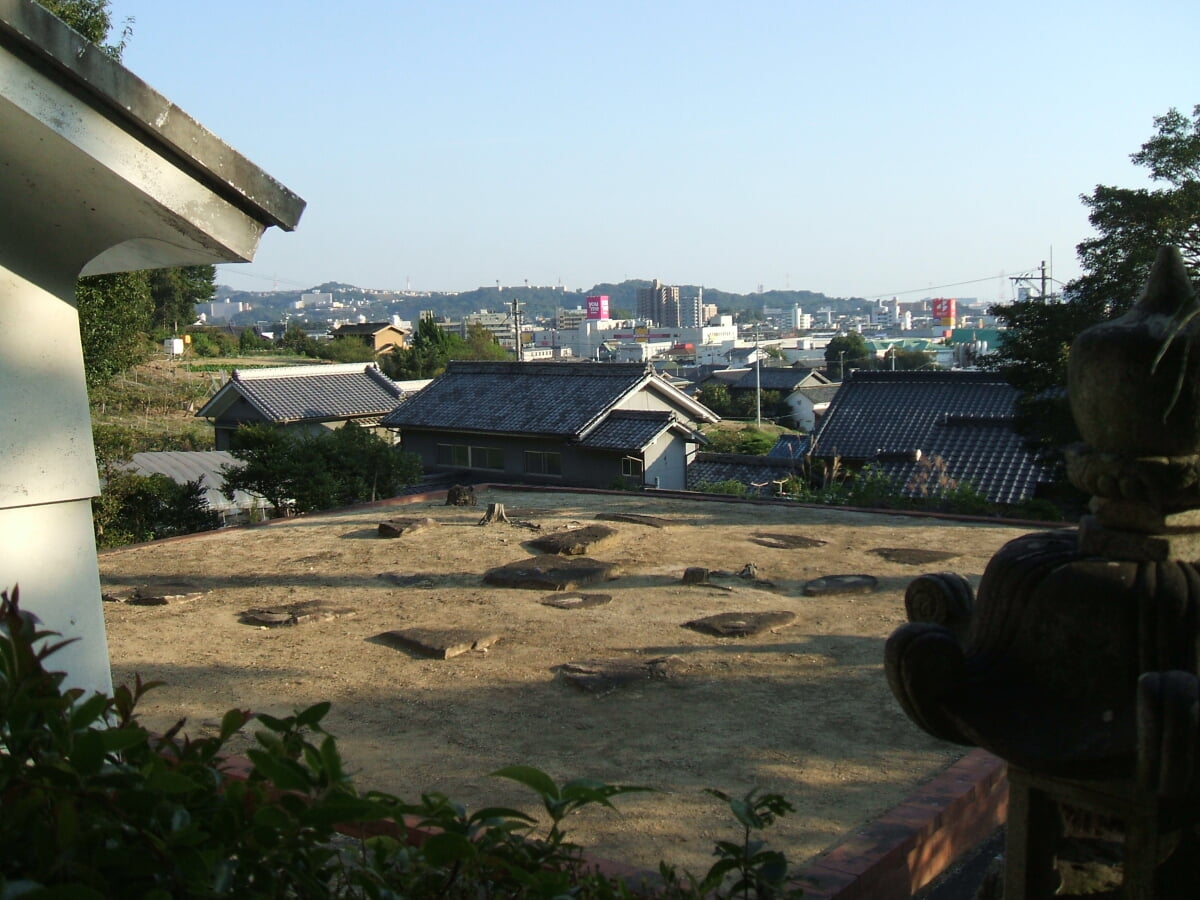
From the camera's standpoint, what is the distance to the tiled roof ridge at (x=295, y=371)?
24734 millimetres

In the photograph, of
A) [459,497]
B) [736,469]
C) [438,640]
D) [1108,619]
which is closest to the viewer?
[1108,619]

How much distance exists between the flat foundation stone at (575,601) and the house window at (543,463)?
1343cm

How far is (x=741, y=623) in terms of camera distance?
21.1 ft

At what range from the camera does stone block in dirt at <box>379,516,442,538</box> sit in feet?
31.0

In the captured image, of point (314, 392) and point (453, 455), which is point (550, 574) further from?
point (314, 392)

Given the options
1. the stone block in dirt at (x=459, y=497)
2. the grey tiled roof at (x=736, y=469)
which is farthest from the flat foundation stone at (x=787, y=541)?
the grey tiled roof at (x=736, y=469)

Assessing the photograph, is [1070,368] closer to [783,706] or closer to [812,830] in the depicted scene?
[812,830]

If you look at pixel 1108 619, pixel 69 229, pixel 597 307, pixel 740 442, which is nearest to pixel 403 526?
pixel 69 229

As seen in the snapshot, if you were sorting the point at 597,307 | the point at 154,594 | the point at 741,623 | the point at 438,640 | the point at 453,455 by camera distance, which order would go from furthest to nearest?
1. the point at 597,307
2. the point at 453,455
3. the point at 154,594
4. the point at 741,623
5. the point at 438,640

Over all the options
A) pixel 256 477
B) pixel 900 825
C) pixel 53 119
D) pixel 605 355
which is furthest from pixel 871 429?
pixel 605 355

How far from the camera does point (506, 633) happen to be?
21.0ft

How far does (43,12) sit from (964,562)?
705 centimetres

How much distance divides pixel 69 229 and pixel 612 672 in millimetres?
3447

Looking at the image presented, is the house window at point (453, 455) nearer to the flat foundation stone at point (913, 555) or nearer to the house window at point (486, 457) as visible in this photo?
the house window at point (486, 457)
